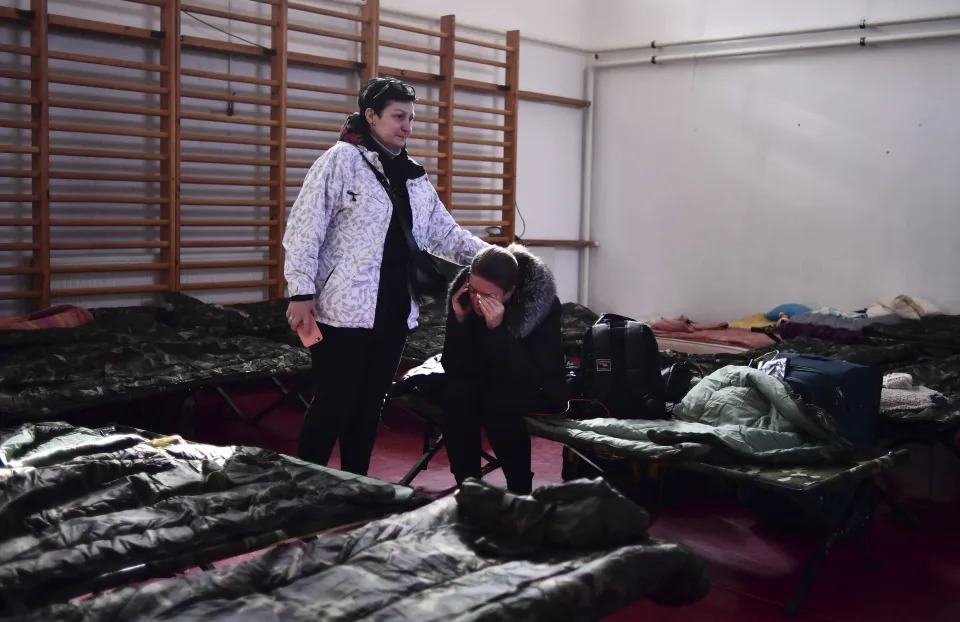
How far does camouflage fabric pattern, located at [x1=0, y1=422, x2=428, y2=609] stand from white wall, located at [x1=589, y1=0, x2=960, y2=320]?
5.24 meters

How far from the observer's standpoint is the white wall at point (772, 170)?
621cm

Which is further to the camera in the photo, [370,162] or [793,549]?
[793,549]

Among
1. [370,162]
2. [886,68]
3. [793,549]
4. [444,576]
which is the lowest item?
[793,549]

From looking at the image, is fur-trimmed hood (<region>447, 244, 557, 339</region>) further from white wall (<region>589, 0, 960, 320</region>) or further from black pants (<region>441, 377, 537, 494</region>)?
white wall (<region>589, 0, 960, 320</region>)

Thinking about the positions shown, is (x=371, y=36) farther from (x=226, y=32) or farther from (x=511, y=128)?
(x=511, y=128)

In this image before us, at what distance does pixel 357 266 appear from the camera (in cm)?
283

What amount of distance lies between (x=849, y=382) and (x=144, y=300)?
378 centimetres

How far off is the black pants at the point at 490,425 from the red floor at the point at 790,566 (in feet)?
1.71

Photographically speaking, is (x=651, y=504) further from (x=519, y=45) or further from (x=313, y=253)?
(x=519, y=45)

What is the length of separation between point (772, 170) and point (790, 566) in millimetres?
4532

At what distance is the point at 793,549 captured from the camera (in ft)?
10.3

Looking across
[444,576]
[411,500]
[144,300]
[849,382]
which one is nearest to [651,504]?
[849,382]

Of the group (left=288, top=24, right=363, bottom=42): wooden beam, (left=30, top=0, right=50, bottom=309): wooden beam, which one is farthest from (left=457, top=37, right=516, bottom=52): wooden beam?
(left=30, top=0, right=50, bottom=309): wooden beam

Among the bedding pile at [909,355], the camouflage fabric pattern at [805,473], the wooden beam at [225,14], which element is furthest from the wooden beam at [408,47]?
the camouflage fabric pattern at [805,473]
